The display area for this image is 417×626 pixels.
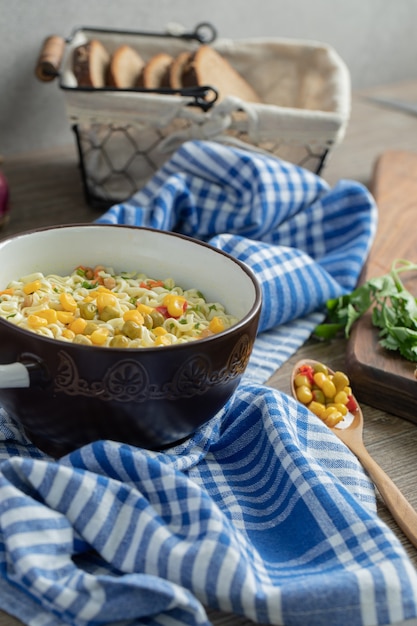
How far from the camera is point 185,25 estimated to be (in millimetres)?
2078

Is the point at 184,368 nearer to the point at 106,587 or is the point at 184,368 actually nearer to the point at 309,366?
the point at 106,587

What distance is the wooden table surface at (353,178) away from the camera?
0.98 metres

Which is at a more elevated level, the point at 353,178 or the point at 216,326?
the point at 216,326

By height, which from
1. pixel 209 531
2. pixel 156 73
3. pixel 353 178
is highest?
pixel 156 73

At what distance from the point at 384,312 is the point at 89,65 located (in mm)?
729

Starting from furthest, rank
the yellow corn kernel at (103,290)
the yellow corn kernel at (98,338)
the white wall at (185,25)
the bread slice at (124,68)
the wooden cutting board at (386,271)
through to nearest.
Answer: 1. the white wall at (185,25)
2. the bread slice at (124,68)
3. the wooden cutting board at (386,271)
4. the yellow corn kernel at (103,290)
5. the yellow corn kernel at (98,338)

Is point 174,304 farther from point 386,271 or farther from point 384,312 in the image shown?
point 386,271

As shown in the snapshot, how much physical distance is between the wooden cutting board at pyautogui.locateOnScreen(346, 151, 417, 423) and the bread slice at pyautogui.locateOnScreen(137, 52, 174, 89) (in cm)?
47

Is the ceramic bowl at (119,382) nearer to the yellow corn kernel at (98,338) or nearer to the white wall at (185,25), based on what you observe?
the yellow corn kernel at (98,338)

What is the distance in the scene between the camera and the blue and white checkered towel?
0.70m

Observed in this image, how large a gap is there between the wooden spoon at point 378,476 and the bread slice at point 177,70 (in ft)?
2.50

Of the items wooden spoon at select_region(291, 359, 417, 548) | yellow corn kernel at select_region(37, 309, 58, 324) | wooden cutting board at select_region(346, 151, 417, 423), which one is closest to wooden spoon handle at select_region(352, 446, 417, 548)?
wooden spoon at select_region(291, 359, 417, 548)

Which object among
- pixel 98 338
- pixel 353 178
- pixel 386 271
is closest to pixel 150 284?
pixel 98 338

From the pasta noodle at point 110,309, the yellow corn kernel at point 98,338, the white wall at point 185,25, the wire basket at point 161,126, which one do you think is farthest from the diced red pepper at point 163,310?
the white wall at point 185,25
